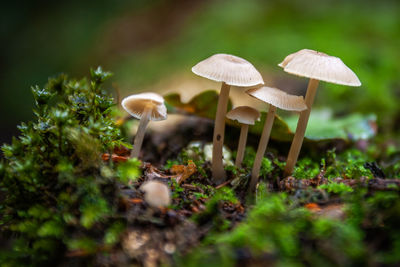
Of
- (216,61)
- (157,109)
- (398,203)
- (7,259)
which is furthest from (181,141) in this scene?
(398,203)

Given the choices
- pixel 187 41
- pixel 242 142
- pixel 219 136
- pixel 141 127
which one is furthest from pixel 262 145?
pixel 187 41

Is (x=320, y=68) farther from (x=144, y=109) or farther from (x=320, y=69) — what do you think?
(x=144, y=109)

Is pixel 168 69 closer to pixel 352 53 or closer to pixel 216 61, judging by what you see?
pixel 352 53

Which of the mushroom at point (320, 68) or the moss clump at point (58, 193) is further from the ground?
the mushroom at point (320, 68)

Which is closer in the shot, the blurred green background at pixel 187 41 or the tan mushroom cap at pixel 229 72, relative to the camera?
the tan mushroom cap at pixel 229 72

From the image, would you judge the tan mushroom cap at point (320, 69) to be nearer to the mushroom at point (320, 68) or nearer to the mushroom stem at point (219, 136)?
the mushroom at point (320, 68)

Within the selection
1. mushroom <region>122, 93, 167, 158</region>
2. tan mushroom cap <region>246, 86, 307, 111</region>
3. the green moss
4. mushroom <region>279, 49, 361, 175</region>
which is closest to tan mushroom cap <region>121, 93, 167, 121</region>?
mushroom <region>122, 93, 167, 158</region>

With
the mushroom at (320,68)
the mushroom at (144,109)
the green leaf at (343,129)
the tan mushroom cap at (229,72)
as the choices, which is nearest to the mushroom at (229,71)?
the tan mushroom cap at (229,72)
